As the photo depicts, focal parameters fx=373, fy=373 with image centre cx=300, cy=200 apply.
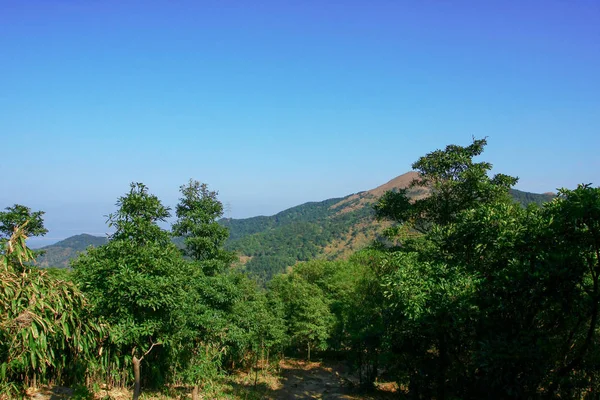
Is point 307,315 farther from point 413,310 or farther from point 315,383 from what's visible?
point 413,310

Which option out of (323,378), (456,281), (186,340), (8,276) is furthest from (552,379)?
(323,378)

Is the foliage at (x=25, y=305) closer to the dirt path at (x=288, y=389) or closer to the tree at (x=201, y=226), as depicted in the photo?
the dirt path at (x=288, y=389)

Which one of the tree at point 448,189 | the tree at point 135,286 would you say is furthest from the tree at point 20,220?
the tree at point 448,189

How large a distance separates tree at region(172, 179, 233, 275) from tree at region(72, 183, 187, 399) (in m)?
13.2

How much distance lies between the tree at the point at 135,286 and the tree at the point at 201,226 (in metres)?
13.2

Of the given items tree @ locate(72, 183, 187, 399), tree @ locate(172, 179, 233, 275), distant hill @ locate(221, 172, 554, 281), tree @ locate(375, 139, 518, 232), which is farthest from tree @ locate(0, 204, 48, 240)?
distant hill @ locate(221, 172, 554, 281)

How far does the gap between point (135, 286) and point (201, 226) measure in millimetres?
15610

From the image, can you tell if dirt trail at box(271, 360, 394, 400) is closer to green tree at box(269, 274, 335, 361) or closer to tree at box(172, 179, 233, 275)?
green tree at box(269, 274, 335, 361)

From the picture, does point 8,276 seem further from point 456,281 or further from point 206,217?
point 206,217

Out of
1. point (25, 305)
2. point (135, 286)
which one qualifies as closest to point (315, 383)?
point (135, 286)

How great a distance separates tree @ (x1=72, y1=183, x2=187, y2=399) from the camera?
929 centimetres

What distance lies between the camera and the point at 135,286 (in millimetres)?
9242

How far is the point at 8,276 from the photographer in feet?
18.0

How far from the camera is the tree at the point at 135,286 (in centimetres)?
929
